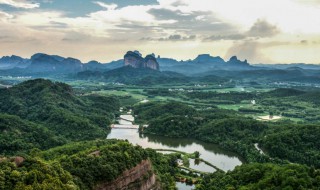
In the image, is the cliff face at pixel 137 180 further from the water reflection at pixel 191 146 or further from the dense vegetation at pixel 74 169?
the water reflection at pixel 191 146

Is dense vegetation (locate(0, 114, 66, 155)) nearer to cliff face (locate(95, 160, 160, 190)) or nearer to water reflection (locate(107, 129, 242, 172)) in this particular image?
water reflection (locate(107, 129, 242, 172))

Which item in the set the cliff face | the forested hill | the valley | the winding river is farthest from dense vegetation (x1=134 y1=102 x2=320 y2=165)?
the cliff face

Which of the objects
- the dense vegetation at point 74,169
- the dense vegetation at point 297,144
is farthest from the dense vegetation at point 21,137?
the dense vegetation at point 297,144

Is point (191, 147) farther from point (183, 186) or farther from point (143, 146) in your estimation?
point (183, 186)

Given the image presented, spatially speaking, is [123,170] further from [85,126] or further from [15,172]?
[85,126]

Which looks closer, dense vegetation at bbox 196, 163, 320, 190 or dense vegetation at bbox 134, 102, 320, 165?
dense vegetation at bbox 196, 163, 320, 190

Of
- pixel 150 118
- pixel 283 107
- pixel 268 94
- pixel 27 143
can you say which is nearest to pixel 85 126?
pixel 27 143

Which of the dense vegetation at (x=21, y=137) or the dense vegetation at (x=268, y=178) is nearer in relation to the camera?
the dense vegetation at (x=268, y=178)
